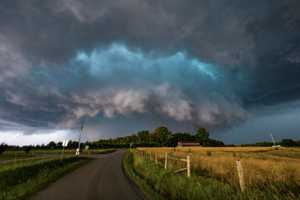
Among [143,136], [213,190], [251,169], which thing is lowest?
[213,190]

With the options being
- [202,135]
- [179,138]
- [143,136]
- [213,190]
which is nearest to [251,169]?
[213,190]

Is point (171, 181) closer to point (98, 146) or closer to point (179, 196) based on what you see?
point (179, 196)

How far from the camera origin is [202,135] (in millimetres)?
153375

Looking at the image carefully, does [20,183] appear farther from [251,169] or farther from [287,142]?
[287,142]

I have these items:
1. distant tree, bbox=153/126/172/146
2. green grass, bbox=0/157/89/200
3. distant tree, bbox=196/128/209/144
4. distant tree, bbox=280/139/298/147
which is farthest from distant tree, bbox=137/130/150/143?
green grass, bbox=0/157/89/200

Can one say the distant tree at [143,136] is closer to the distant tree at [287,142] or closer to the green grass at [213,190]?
the distant tree at [287,142]

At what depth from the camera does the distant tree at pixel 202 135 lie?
151 metres

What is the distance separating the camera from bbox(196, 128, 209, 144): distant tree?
15143 centimetres

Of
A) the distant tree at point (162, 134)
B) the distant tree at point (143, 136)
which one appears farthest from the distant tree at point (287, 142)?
the distant tree at point (143, 136)

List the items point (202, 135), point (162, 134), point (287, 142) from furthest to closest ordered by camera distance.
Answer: point (162, 134) < point (202, 135) < point (287, 142)

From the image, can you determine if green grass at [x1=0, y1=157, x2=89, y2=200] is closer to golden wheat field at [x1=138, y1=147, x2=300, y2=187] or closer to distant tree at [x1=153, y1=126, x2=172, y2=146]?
golden wheat field at [x1=138, y1=147, x2=300, y2=187]

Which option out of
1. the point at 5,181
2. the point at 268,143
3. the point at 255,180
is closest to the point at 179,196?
the point at 255,180

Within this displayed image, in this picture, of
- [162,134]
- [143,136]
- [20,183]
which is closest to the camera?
[20,183]

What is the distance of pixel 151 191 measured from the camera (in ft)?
29.6
